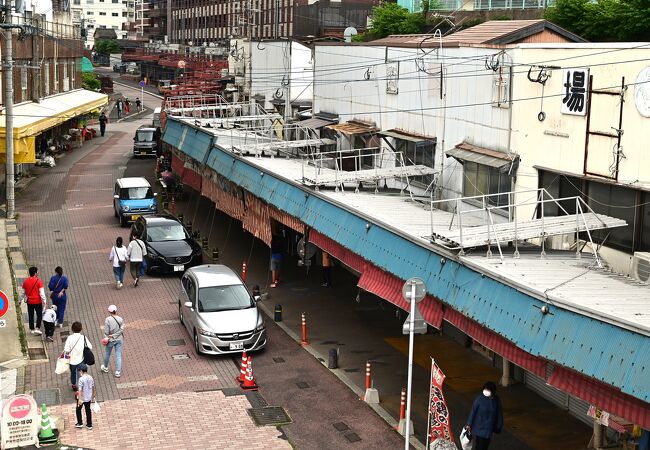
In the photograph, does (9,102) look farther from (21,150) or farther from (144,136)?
(144,136)

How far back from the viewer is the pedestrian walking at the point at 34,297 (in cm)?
2209

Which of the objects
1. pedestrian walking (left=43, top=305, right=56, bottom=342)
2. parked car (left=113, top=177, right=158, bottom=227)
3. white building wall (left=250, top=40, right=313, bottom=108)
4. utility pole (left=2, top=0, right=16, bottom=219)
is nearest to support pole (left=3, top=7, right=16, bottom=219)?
utility pole (left=2, top=0, right=16, bottom=219)

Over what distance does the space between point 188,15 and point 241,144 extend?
7494cm

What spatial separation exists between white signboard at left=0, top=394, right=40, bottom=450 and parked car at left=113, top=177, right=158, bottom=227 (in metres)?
20.7

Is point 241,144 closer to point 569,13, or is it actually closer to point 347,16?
point 569,13

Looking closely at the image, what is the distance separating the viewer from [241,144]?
104ft

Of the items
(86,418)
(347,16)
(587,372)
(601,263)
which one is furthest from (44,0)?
(587,372)

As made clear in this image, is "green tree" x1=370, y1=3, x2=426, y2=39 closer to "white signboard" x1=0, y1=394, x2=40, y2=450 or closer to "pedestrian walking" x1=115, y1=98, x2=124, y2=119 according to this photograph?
"white signboard" x1=0, y1=394, x2=40, y2=450

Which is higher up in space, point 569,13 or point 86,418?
point 569,13

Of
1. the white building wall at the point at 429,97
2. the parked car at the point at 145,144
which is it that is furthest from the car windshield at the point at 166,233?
the parked car at the point at 145,144

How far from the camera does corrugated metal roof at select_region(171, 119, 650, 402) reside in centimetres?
1183

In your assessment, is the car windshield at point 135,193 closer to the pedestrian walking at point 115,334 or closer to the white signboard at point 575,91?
the pedestrian walking at point 115,334

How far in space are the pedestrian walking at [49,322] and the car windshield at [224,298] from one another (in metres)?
3.51

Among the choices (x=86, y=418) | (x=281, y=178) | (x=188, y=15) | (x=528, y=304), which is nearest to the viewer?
(x=528, y=304)
